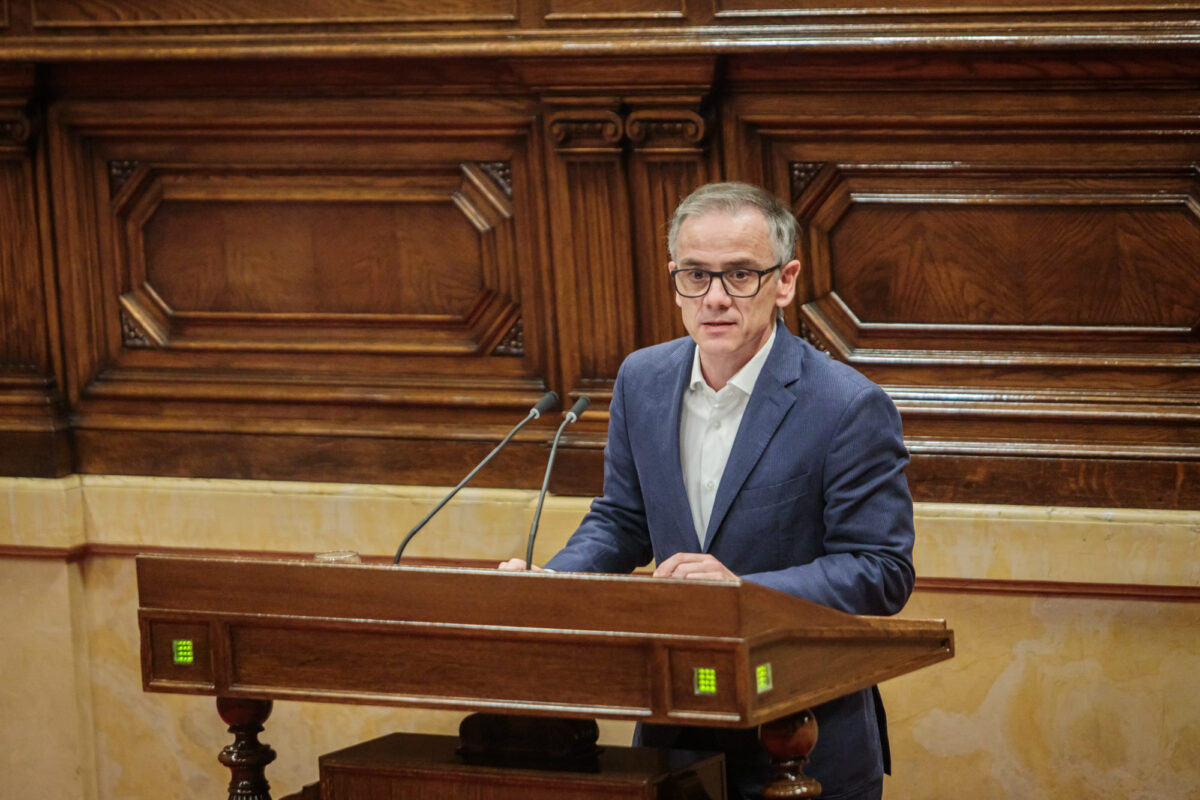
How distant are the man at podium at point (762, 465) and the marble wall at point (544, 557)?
49.6 inches

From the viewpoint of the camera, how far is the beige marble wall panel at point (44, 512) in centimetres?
470

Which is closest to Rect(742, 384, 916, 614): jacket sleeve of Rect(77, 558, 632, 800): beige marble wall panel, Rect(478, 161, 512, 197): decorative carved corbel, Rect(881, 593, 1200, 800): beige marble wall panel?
Answer: Rect(881, 593, 1200, 800): beige marble wall panel

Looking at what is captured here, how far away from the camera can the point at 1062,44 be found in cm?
375

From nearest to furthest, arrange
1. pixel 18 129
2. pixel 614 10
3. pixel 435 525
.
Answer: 1. pixel 614 10
2. pixel 435 525
3. pixel 18 129

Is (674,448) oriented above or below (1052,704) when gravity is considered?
above

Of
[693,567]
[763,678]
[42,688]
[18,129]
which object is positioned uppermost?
[18,129]

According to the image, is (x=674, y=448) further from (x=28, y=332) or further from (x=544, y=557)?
(x=28, y=332)

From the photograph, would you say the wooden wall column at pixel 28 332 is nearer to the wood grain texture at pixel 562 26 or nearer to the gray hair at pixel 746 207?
the wood grain texture at pixel 562 26

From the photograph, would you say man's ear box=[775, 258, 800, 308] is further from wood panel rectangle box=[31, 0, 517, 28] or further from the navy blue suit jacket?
wood panel rectangle box=[31, 0, 517, 28]

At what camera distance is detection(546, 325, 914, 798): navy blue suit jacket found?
8.48 ft

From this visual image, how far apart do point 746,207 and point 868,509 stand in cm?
55

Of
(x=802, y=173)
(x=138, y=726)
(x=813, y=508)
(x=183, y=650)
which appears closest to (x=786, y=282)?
(x=813, y=508)

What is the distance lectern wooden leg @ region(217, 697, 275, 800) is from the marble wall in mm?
1723

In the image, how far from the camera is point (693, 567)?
243 cm
